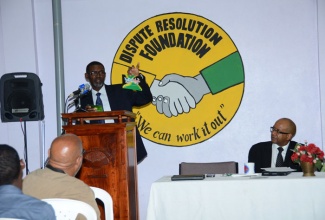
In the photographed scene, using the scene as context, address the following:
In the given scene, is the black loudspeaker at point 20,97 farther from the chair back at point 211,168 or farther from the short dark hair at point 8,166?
the short dark hair at point 8,166

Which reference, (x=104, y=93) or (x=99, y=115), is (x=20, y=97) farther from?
(x=99, y=115)

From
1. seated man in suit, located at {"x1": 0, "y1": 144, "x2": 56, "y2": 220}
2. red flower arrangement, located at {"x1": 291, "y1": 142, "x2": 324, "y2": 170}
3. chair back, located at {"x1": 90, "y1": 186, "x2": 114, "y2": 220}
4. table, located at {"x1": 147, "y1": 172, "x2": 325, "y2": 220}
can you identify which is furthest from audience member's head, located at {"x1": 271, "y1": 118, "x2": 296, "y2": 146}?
seated man in suit, located at {"x1": 0, "y1": 144, "x2": 56, "y2": 220}

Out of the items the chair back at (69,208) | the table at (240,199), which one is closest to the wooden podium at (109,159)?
the table at (240,199)

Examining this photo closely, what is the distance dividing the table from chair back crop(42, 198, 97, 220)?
138 cm

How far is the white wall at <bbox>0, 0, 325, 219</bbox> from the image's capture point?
5.96 m

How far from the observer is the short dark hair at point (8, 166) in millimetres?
2127

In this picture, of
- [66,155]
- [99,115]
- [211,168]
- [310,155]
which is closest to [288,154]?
[211,168]

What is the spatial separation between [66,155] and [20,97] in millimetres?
3229

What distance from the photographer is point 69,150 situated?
278cm

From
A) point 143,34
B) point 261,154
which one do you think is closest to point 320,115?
point 261,154

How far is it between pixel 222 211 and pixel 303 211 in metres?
0.57

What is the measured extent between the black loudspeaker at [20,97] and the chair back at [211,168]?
1955mm

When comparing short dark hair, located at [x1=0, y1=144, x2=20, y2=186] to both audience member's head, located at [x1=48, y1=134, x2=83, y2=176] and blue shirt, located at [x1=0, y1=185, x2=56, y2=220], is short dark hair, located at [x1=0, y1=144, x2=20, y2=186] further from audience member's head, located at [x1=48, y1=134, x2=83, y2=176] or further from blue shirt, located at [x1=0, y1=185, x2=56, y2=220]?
audience member's head, located at [x1=48, y1=134, x2=83, y2=176]

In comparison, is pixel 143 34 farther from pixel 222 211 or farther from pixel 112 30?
pixel 222 211
